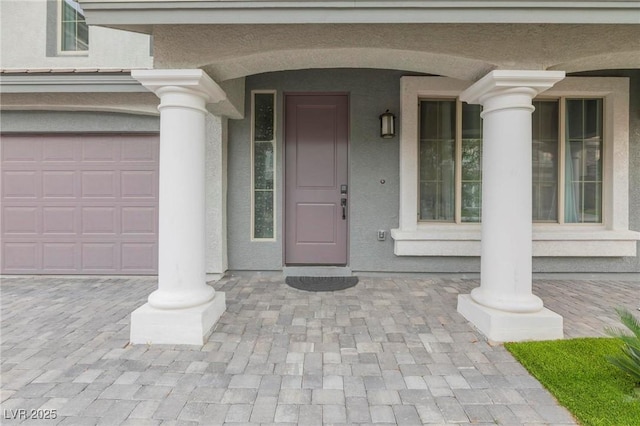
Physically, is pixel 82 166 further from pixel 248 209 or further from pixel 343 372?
pixel 343 372

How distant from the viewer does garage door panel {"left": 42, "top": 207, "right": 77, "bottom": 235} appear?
188 inches

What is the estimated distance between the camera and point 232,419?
6.15ft

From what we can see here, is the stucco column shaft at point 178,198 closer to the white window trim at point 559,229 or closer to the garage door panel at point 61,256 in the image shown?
the white window trim at point 559,229

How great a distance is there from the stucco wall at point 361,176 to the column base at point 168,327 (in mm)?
2018

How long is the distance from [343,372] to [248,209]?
2943 mm

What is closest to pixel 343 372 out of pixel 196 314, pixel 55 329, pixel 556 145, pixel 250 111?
pixel 196 314

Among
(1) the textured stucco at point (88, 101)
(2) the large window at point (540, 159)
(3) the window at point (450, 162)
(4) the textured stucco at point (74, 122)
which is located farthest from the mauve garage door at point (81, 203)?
(2) the large window at point (540, 159)

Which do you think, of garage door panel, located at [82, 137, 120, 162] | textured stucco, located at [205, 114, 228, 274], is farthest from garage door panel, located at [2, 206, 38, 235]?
textured stucco, located at [205, 114, 228, 274]

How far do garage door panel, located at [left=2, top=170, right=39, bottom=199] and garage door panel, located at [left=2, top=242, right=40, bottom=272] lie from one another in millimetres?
708

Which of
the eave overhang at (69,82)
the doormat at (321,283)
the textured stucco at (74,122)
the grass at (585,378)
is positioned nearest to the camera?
the grass at (585,378)

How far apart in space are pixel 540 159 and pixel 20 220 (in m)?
7.52

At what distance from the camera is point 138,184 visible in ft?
15.6

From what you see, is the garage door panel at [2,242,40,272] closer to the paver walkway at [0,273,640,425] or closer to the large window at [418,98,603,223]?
the paver walkway at [0,273,640,425]

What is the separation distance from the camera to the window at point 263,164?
15.6ft
